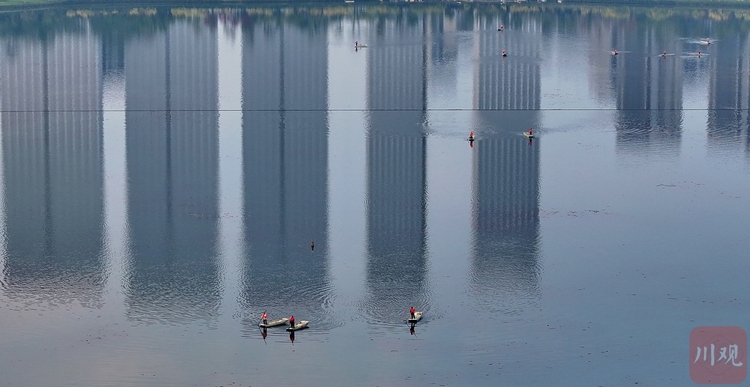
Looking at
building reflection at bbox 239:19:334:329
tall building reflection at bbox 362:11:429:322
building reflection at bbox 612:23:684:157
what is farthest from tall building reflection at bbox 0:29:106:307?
building reflection at bbox 612:23:684:157

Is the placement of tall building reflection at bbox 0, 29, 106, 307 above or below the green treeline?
below

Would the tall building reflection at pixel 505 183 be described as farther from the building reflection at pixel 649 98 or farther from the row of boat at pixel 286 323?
the row of boat at pixel 286 323

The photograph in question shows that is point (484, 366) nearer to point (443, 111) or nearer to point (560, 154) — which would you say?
point (560, 154)

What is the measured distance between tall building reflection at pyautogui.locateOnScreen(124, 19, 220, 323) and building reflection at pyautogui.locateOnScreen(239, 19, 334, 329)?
46.6 inches

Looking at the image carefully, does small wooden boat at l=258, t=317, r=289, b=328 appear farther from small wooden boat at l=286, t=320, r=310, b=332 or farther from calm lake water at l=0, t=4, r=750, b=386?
calm lake water at l=0, t=4, r=750, b=386

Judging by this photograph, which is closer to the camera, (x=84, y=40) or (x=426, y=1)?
(x=84, y=40)

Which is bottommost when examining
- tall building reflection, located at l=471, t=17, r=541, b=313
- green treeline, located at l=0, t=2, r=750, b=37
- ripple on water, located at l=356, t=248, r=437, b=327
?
ripple on water, located at l=356, t=248, r=437, b=327

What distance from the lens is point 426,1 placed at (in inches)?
3794

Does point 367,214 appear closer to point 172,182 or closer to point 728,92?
point 172,182

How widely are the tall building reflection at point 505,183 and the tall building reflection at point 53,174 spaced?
9.90m

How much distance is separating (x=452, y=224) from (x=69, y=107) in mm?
21834

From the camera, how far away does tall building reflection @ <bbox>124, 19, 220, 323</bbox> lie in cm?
3234

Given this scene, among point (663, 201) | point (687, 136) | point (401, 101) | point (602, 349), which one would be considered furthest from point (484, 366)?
point (401, 101)

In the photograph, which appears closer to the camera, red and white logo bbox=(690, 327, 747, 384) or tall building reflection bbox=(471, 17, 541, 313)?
red and white logo bbox=(690, 327, 747, 384)
